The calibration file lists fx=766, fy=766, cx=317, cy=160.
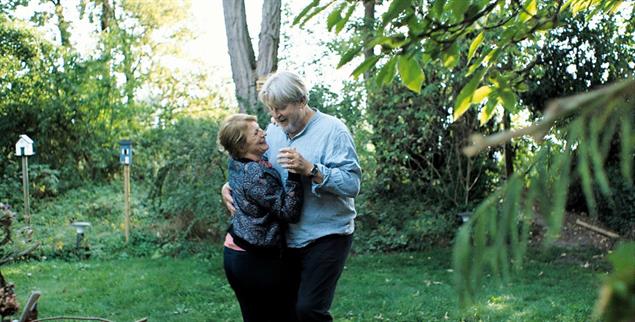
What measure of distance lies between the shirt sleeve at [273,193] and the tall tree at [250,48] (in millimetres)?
7869

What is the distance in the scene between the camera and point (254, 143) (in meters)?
Answer: 3.52

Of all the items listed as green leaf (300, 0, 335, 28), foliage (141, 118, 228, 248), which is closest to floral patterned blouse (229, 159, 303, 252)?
green leaf (300, 0, 335, 28)

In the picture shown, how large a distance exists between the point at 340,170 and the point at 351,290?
13.5 feet

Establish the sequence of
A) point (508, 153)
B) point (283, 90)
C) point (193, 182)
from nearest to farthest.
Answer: point (283, 90)
point (193, 182)
point (508, 153)

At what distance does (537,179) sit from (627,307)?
307 mm

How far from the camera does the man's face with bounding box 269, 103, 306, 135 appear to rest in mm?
3367

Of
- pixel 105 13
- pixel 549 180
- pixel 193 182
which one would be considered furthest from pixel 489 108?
pixel 105 13

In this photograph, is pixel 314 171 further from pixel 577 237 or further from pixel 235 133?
pixel 577 237

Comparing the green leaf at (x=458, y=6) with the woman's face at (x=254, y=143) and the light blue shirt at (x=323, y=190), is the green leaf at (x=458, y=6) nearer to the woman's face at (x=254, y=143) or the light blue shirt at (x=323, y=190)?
the light blue shirt at (x=323, y=190)

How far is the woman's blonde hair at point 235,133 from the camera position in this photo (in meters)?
3.49

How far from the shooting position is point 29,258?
9.16 meters

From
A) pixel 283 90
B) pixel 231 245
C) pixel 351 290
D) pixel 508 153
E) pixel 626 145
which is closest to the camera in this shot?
pixel 626 145

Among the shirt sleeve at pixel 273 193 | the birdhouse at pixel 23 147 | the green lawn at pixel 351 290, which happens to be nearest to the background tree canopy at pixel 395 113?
the green lawn at pixel 351 290

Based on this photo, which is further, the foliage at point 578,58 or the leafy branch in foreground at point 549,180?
the foliage at point 578,58
